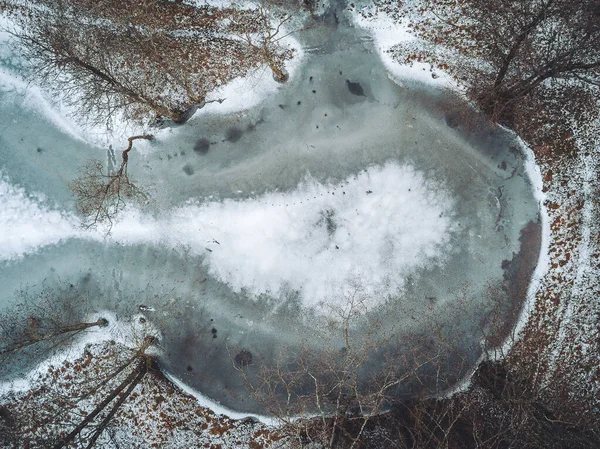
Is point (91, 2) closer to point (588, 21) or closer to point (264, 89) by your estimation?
point (264, 89)

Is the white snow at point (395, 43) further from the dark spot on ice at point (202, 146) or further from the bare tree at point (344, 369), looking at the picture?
the bare tree at point (344, 369)

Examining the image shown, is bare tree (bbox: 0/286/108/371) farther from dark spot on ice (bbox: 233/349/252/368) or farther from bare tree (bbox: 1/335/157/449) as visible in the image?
dark spot on ice (bbox: 233/349/252/368)

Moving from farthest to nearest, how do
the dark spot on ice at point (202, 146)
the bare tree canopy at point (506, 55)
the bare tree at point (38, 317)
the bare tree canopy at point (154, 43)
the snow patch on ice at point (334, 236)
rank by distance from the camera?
the dark spot on ice at point (202, 146) → the bare tree at point (38, 317) → the bare tree canopy at point (154, 43) → the snow patch on ice at point (334, 236) → the bare tree canopy at point (506, 55)

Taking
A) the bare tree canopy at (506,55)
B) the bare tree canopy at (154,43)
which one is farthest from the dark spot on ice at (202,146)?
the bare tree canopy at (506,55)

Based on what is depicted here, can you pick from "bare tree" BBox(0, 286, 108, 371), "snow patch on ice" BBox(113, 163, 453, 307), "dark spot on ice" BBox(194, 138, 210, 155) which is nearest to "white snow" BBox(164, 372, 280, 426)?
"bare tree" BBox(0, 286, 108, 371)

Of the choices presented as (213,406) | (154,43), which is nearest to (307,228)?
(213,406)

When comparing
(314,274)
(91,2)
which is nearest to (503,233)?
(314,274)

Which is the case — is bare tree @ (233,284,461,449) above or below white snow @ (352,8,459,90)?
below
